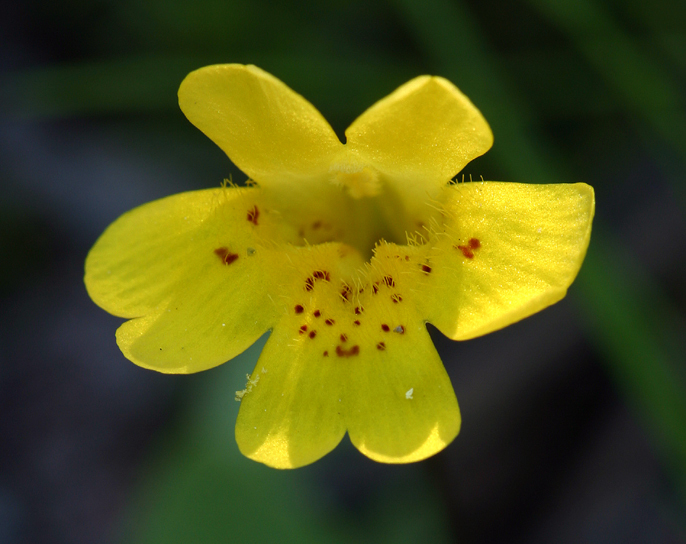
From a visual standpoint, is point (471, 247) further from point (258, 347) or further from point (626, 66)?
point (626, 66)

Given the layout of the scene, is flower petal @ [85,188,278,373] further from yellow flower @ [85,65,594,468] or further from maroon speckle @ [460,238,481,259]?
maroon speckle @ [460,238,481,259]

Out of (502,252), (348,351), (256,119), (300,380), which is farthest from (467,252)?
(256,119)

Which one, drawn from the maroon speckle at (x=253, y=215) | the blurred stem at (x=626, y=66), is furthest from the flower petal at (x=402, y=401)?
the blurred stem at (x=626, y=66)

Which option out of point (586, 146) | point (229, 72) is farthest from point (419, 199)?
point (586, 146)

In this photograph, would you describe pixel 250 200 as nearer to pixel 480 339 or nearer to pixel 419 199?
pixel 419 199

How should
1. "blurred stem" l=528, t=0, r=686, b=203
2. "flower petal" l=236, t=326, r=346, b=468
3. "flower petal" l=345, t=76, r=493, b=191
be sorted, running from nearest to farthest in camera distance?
"flower petal" l=345, t=76, r=493, b=191 < "flower petal" l=236, t=326, r=346, b=468 < "blurred stem" l=528, t=0, r=686, b=203

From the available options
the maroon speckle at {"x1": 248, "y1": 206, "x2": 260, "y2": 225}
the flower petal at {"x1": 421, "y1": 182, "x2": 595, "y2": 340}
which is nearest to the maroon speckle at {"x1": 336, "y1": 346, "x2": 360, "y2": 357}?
the flower petal at {"x1": 421, "y1": 182, "x2": 595, "y2": 340}

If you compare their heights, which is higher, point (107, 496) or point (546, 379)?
point (546, 379)
